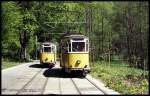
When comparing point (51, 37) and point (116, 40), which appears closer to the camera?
point (51, 37)

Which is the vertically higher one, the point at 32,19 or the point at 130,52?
the point at 32,19

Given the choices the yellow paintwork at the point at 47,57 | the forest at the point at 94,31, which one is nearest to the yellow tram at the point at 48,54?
the yellow paintwork at the point at 47,57

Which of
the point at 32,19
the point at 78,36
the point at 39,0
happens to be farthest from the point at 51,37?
the point at 39,0

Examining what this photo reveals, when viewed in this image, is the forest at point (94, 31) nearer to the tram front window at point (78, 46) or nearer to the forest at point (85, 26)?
the forest at point (85, 26)

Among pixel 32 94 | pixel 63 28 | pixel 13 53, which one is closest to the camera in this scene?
pixel 32 94

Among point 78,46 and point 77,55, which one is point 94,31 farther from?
point 77,55

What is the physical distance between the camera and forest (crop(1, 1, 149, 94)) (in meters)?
30.9

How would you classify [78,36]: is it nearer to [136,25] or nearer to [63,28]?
[136,25]

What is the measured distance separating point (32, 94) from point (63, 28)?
55306 millimetres

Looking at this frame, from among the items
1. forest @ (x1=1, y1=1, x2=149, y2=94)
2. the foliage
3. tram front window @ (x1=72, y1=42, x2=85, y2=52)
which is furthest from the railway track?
the foliage

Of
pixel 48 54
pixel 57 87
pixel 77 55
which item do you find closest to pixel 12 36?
pixel 48 54

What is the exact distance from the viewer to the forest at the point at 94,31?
30938 mm

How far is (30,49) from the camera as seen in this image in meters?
72.5

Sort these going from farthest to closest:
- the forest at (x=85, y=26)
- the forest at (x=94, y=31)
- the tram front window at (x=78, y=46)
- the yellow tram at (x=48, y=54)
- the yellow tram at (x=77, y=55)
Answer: the yellow tram at (x=48, y=54), the forest at (x=85, y=26), the forest at (x=94, y=31), the tram front window at (x=78, y=46), the yellow tram at (x=77, y=55)
